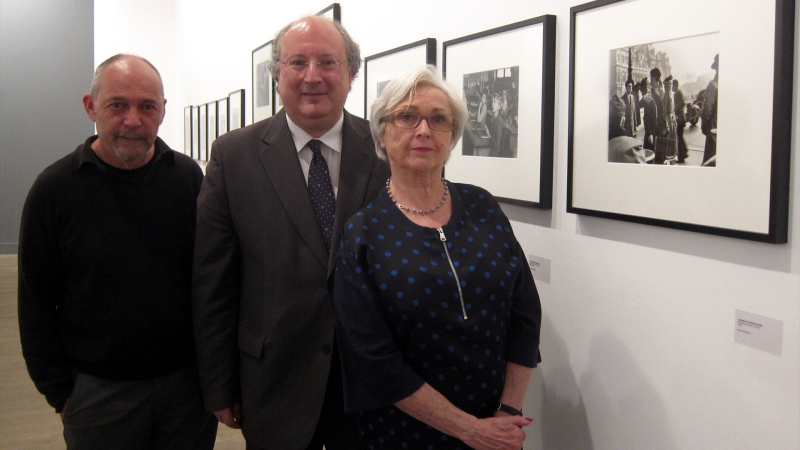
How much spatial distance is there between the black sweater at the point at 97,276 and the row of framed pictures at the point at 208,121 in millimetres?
2483

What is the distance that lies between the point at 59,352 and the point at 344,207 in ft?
3.36

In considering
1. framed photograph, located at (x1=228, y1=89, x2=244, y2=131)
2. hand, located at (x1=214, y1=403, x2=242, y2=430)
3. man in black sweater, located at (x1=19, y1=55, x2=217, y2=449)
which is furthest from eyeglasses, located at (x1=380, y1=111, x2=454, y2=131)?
framed photograph, located at (x1=228, y1=89, x2=244, y2=131)

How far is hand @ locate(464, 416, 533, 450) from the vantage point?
4.57 ft

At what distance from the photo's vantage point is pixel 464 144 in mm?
2121

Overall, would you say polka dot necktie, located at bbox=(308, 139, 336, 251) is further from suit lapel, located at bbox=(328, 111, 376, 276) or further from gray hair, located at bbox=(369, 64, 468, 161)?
gray hair, located at bbox=(369, 64, 468, 161)

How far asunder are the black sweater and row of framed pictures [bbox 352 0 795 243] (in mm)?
1079

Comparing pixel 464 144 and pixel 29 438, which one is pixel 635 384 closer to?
pixel 464 144

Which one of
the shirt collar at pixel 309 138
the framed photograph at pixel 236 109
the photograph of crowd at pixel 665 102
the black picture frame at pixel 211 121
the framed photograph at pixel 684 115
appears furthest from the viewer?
the black picture frame at pixel 211 121

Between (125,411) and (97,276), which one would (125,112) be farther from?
(125,411)

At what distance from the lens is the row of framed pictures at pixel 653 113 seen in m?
1.12

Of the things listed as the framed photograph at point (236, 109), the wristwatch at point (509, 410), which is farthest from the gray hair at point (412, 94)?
the framed photograph at point (236, 109)

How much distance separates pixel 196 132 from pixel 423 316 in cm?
A: 560

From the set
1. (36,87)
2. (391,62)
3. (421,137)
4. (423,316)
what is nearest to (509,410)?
(423,316)

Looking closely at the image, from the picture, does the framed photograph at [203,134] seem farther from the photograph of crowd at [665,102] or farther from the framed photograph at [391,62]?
the photograph of crowd at [665,102]
